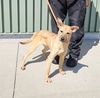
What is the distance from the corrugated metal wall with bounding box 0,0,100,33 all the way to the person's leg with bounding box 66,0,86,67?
3.62ft

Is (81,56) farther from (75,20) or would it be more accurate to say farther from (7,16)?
(7,16)

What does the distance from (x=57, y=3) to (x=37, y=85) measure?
4.39ft

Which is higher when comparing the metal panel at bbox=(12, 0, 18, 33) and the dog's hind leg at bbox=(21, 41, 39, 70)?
the metal panel at bbox=(12, 0, 18, 33)

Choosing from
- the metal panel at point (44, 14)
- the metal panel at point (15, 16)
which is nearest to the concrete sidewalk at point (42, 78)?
the metal panel at point (15, 16)

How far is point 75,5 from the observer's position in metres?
4.73

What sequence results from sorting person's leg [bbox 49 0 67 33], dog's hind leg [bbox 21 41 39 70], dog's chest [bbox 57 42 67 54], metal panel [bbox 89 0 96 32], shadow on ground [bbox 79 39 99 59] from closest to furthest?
dog's chest [bbox 57 42 67 54] < dog's hind leg [bbox 21 41 39 70] < person's leg [bbox 49 0 67 33] < shadow on ground [bbox 79 39 99 59] < metal panel [bbox 89 0 96 32]

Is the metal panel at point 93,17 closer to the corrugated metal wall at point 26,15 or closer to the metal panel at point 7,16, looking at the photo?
the corrugated metal wall at point 26,15

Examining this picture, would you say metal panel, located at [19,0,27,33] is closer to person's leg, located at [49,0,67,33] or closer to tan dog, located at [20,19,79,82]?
person's leg, located at [49,0,67,33]

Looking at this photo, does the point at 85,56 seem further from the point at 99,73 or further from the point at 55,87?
the point at 55,87

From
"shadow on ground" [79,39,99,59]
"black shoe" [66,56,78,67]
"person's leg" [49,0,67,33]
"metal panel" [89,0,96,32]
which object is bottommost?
"black shoe" [66,56,78,67]

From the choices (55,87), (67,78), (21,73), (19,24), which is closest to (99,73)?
(67,78)

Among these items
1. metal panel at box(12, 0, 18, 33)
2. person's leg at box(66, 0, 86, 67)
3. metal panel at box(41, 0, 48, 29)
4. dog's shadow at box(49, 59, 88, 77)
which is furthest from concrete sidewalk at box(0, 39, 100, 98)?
metal panel at box(41, 0, 48, 29)

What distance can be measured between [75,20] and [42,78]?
3.47 ft

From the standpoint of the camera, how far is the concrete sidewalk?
13.2 feet
